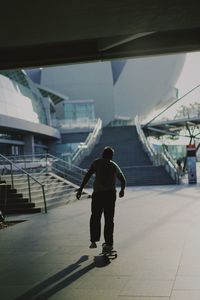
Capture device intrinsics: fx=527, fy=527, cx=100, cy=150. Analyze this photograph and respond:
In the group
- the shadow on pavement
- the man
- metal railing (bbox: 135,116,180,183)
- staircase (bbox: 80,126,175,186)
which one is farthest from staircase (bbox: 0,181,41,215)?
metal railing (bbox: 135,116,180,183)

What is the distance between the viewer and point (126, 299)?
18.4 feet

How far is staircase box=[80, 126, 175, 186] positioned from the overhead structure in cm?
2000

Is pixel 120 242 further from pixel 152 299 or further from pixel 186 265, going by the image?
pixel 152 299

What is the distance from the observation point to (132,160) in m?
40.0

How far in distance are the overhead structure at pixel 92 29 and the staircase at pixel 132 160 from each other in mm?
19999

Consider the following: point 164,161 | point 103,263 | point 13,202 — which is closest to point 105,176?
point 103,263

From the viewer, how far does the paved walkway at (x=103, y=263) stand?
605cm

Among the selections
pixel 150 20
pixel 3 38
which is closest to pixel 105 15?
pixel 150 20

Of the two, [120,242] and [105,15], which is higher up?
[105,15]

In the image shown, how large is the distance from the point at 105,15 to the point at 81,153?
32798 mm

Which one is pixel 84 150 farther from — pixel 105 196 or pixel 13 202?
pixel 105 196

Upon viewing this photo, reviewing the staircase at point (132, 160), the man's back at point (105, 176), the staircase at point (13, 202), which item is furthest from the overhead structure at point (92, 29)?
the staircase at point (132, 160)

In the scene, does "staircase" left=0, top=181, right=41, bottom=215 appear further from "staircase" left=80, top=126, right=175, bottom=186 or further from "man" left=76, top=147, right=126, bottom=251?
"staircase" left=80, top=126, right=175, bottom=186

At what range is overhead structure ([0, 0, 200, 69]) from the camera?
7621 mm
